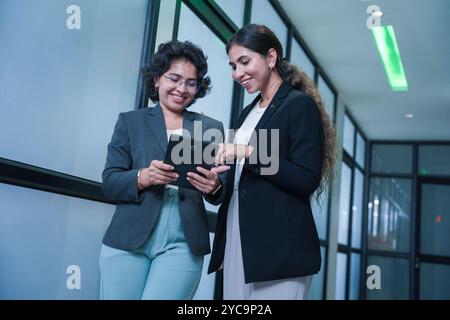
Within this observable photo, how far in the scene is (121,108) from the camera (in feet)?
7.00

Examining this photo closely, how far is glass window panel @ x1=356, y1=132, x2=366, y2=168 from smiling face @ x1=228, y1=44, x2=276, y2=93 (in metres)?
5.91

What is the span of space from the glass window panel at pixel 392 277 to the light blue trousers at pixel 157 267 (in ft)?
21.1

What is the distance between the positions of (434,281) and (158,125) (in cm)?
672

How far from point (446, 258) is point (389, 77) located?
Answer: 336 centimetres

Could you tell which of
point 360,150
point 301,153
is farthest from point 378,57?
point 301,153

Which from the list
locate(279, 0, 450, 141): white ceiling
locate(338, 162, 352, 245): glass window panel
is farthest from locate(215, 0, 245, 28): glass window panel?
locate(338, 162, 352, 245): glass window panel

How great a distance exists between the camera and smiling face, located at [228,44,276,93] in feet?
4.74

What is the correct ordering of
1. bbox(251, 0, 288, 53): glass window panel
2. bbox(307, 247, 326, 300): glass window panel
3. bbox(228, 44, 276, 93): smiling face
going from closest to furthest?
bbox(228, 44, 276, 93): smiling face
bbox(251, 0, 288, 53): glass window panel
bbox(307, 247, 326, 300): glass window panel

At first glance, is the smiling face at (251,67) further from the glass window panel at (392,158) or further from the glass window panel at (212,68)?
the glass window panel at (392,158)

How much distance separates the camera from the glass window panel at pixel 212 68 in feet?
8.52

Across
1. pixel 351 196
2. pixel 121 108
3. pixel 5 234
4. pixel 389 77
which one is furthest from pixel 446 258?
pixel 5 234

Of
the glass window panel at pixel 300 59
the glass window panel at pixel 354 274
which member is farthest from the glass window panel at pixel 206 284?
the glass window panel at pixel 354 274

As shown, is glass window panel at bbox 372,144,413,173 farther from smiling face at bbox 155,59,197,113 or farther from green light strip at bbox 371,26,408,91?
smiling face at bbox 155,59,197,113
